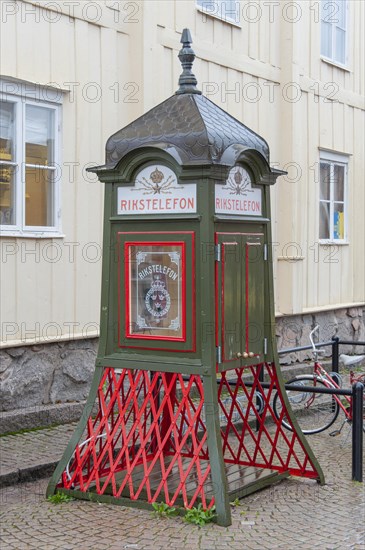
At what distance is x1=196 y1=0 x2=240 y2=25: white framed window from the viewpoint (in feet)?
40.3

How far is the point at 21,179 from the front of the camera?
9.45 m

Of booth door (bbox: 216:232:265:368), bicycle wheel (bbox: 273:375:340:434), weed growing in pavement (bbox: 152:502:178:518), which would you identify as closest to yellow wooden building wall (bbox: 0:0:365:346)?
bicycle wheel (bbox: 273:375:340:434)

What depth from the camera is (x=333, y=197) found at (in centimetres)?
1537

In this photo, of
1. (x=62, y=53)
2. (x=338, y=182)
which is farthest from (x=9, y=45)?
(x=338, y=182)

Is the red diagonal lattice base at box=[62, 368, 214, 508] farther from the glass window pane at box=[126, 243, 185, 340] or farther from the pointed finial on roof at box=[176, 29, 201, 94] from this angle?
the pointed finial on roof at box=[176, 29, 201, 94]

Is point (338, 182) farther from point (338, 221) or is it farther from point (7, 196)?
point (7, 196)

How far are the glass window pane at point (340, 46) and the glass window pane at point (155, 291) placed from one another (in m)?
9.57

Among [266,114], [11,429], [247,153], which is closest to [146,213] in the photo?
[247,153]

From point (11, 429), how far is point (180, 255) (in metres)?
3.21

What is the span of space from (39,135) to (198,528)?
197 inches

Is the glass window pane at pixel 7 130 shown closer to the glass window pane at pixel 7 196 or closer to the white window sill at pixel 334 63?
the glass window pane at pixel 7 196

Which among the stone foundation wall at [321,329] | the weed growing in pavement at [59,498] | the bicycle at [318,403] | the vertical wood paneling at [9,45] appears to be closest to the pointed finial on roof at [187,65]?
the vertical wood paneling at [9,45]

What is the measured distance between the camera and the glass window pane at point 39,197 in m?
9.59

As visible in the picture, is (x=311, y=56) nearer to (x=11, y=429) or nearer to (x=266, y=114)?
(x=266, y=114)
